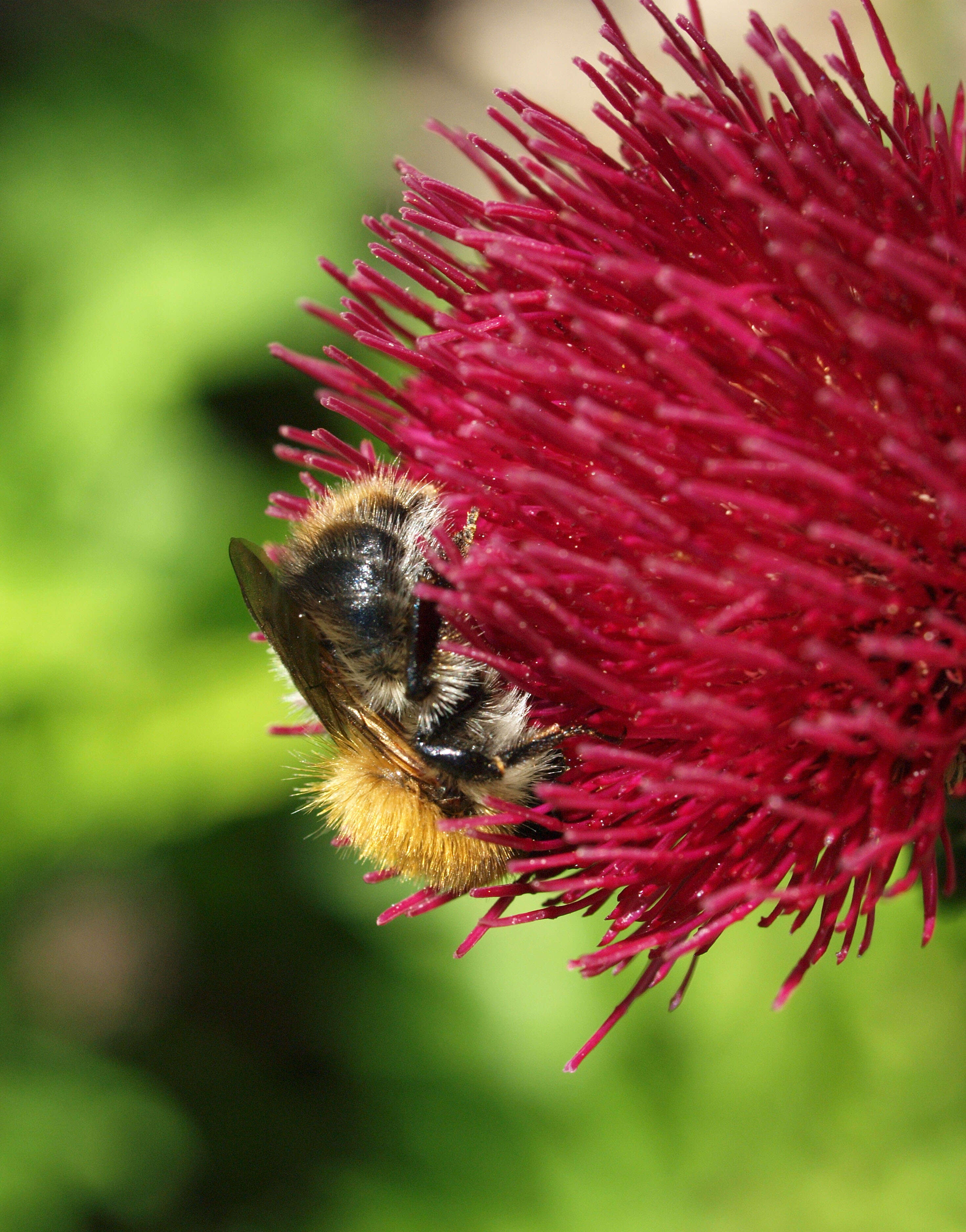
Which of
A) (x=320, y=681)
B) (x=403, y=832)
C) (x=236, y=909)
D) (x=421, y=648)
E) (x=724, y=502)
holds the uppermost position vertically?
(x=724, y=502)

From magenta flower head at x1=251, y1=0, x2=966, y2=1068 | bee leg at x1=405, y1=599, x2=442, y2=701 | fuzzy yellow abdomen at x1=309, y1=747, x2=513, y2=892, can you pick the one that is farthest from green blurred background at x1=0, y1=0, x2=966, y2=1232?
bee leg at x1=405, y1=599, x2=442, y2=701

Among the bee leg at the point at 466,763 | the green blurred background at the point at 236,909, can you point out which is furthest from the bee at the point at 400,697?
the green blurred background at the point at 236,909

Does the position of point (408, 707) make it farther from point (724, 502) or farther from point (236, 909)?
point (236, 909)

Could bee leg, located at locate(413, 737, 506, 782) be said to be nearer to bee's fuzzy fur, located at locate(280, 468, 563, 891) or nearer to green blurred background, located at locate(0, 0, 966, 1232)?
bee's fuzzy fur, located at locate(280, 468, 563, 891)

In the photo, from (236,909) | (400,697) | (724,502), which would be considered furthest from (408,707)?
(236,909)

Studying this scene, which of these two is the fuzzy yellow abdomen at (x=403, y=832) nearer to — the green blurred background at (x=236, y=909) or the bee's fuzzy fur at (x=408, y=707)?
the bee's fuzzy fur at (x=408, y=707)

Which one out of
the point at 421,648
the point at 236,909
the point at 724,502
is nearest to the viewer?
the point at 724,502
